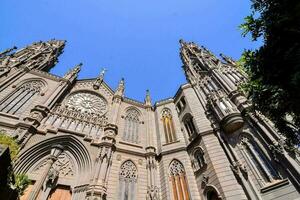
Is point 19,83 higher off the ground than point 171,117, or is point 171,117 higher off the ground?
point 19,83

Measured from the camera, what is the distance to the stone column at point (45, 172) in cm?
1242

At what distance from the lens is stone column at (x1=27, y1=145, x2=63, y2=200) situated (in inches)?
489

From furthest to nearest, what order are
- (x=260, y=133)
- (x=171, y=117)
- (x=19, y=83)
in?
(x=171, y=117), (x=19, y=83), (x=260, y=133)

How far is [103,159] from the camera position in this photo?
15398 mm

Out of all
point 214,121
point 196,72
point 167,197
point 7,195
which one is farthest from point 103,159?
point 196,72

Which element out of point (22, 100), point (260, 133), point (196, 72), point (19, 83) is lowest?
point (260, 133)

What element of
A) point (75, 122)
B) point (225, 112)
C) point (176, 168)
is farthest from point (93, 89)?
point (225, 112)

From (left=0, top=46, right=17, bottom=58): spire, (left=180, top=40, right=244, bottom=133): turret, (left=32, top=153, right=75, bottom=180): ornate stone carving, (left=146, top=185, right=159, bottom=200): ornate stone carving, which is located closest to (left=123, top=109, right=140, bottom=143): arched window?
(left=146, top=185, right=159, bottom=200): ornate stone carving

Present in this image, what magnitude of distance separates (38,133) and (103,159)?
5.67 meters

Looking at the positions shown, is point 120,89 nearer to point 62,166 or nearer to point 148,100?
point 148,100

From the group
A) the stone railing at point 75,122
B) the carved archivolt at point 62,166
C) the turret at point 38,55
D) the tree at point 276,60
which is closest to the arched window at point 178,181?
the stone railing at point 75,122

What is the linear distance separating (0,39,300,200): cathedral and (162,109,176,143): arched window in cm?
10

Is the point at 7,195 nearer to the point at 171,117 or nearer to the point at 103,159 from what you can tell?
the point at 103,159

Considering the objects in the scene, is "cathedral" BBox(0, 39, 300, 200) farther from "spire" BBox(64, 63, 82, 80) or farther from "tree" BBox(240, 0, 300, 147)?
"tree" BBox(240, 0, 300, 147)
